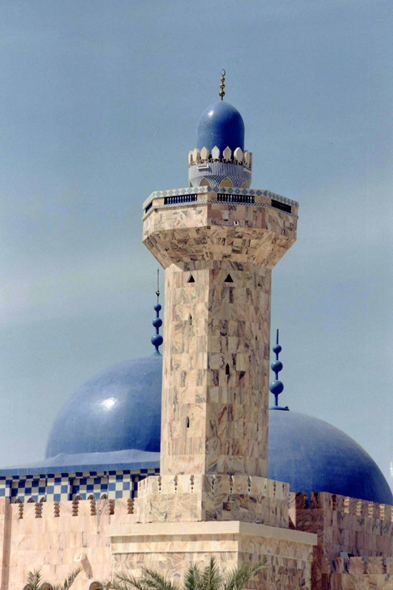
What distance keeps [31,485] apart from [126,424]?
2863 millimetres

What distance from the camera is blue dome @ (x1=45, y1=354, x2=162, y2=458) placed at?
38.6 m

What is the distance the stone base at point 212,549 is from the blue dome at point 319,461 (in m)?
4.52

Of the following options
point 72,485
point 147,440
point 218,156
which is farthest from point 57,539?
point 218,156

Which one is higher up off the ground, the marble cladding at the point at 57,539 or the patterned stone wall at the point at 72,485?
the patterned stone wall at the point at 72,485

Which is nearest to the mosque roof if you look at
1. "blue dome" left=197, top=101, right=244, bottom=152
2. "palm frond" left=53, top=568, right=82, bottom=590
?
"palm frond" left=53, top=568, right=82, bottom=590

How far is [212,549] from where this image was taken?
3077 centimetres

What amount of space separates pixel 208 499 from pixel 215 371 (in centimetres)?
266

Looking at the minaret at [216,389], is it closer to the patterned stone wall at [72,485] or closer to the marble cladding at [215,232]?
the marble cladding at [215,232]

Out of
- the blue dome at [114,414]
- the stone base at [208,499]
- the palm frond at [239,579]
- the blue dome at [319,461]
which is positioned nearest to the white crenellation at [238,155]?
the stone base at [208,499]

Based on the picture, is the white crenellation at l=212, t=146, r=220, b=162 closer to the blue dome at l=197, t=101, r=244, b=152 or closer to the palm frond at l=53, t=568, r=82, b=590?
the blue dome at l=197, t=101, r=244, b=152

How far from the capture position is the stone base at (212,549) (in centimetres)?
3069

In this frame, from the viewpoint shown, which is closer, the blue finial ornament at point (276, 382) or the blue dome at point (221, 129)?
the blue dome at point (221, 129)

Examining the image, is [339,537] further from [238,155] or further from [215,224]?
[238,155]

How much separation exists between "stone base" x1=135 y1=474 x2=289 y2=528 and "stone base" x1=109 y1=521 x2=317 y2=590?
33cm
